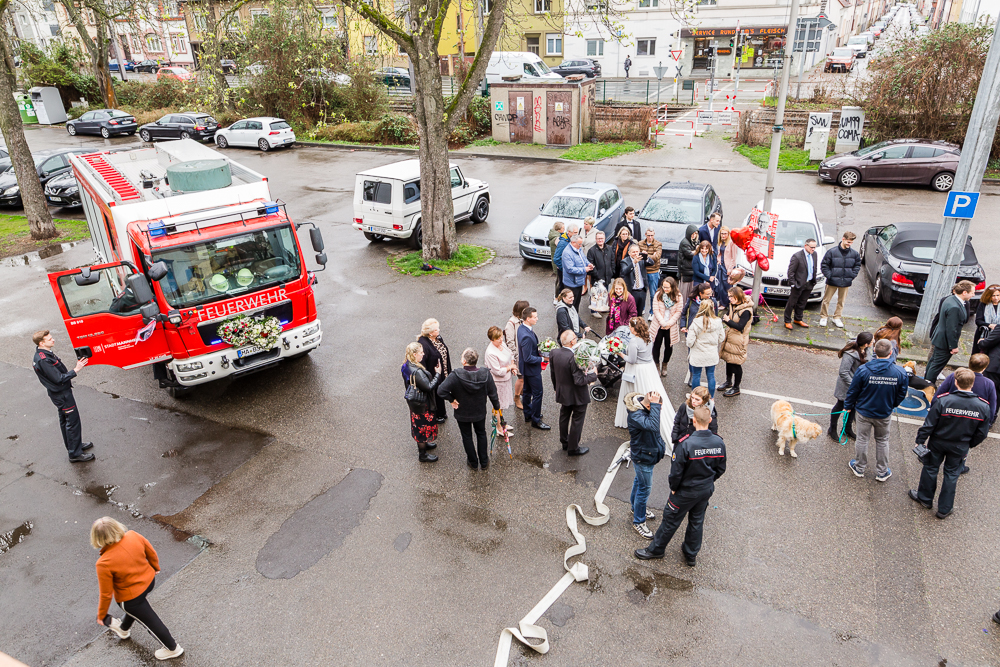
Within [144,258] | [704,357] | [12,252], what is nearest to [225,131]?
[12,252]

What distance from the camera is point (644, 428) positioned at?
5.85 m

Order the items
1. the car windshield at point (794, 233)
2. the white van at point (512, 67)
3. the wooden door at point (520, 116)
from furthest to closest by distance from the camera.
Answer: the white van at point (512, 67)
the wooden door at point (520, 116)
the car windshield at point (794, 233)

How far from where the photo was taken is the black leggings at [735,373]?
8578mm

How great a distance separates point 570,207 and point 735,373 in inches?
256

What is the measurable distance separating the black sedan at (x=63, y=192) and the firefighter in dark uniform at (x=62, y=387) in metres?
14.6

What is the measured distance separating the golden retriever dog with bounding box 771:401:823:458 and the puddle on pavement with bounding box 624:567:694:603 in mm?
2494

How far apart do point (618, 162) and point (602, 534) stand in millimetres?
19413

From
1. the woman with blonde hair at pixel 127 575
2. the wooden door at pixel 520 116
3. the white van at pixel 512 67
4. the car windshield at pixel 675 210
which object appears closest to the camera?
the woman with blonde hair at pixel 127 575

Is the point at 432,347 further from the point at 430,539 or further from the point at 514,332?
the point at 430,539

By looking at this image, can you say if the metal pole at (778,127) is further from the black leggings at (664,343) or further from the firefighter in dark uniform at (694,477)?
the firefighter in dark uniform at (694,477)

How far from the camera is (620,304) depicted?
9070mm

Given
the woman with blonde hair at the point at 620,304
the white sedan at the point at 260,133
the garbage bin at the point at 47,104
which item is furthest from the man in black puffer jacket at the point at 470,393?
the garbage bin at the point at 47,104

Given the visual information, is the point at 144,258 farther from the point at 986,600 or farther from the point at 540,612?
the point at 986,600

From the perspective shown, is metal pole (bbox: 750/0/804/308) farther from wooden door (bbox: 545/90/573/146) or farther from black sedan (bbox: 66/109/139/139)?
black sedan (bbox: 66/109/139/139)
